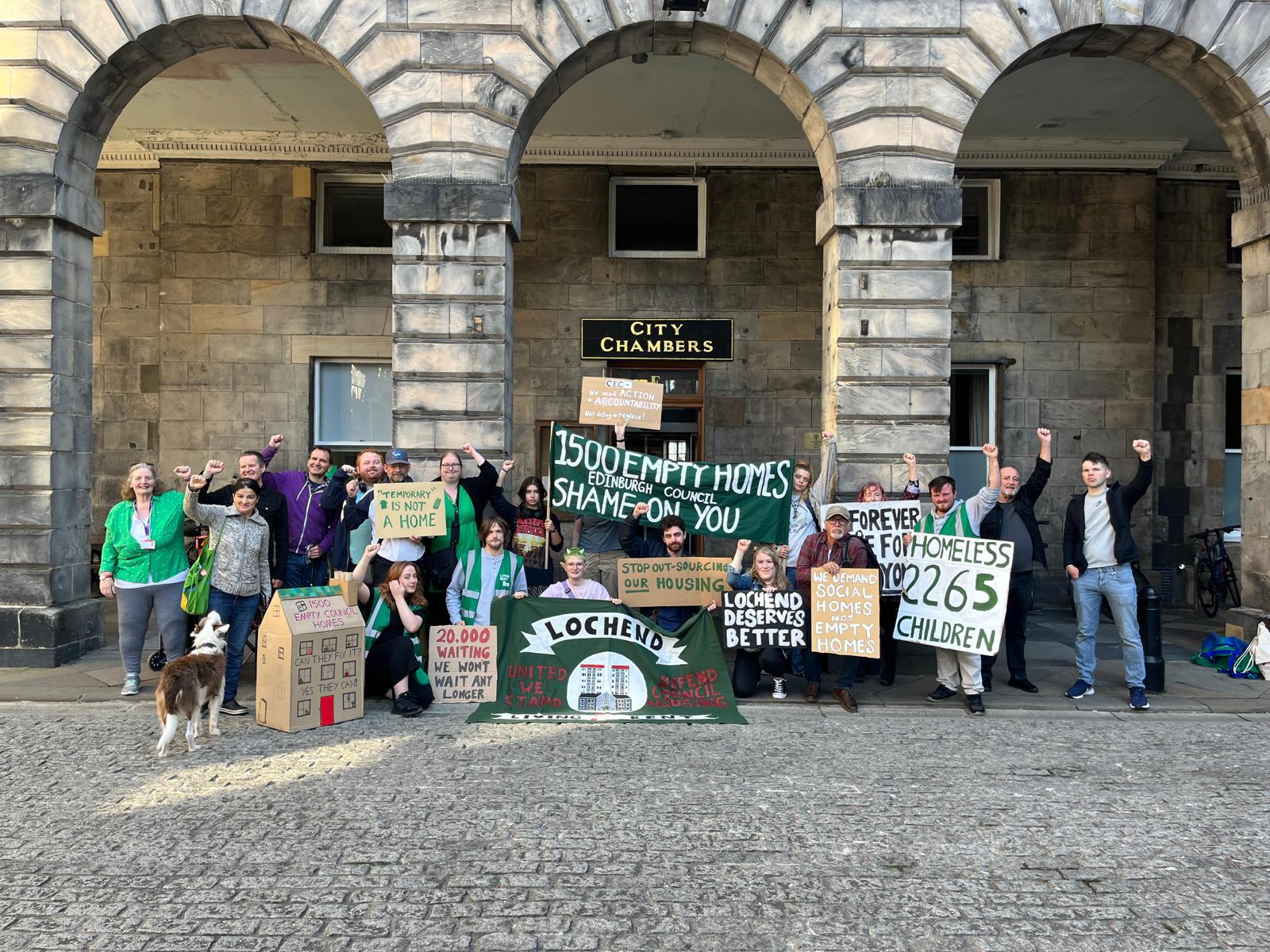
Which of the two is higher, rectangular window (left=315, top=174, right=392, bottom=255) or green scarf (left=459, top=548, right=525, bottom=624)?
rectangular window (left=315, top=174, right=392, bottom=255)

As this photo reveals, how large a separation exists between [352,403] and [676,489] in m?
7.18

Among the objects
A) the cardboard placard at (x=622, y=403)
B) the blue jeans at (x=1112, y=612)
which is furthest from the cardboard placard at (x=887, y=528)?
the cardboard placard at (x=622, y=403)

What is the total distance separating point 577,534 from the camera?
32.8 feet

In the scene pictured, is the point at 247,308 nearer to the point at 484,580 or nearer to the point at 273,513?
the point at 273,513

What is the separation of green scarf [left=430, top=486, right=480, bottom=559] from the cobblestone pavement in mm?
1889

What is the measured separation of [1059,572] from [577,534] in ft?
28.8

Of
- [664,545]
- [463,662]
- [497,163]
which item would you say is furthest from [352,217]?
[463,662]

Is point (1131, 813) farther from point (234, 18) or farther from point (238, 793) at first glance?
point (234, 18)

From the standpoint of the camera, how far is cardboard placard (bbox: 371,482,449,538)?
8438 mm

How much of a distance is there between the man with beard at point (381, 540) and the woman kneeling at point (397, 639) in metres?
0.24

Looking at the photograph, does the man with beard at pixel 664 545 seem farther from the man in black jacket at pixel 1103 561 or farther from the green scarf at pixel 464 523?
the man in black jacket at pixel 1103 561

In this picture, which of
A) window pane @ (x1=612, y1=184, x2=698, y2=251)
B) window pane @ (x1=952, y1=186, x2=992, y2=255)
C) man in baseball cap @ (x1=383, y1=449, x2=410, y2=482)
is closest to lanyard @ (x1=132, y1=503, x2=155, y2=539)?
man in baseball cap @ (x1=383, y1=449, x2=410, y2=482)

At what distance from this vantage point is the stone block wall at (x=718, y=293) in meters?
14.5

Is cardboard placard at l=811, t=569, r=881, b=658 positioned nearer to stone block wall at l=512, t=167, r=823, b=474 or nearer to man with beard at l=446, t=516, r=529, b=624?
man with beard at l=446, t=516, r=529, b=624
